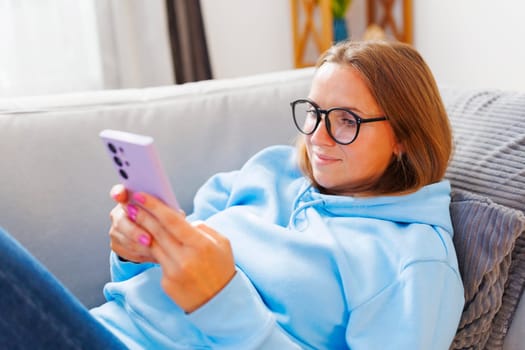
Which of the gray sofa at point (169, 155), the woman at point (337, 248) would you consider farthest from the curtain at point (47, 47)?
the woman at point (337, 248)

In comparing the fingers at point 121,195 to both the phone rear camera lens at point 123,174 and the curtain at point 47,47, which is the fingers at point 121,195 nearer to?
the phone rear camera lens at point 123,174

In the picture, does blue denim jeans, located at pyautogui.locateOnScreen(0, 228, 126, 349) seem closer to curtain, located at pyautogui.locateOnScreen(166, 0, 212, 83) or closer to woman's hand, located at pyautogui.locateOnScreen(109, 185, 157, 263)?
woman's hand, located at pyautogui.locateOnScreen(109, 185, 157, 263)

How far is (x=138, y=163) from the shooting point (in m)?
0.67

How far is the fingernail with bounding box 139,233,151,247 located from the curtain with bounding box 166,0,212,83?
1845 millimetres

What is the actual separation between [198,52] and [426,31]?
112cm

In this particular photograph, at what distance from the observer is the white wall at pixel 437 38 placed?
2.26m

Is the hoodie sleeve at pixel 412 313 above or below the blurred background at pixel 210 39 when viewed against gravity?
below

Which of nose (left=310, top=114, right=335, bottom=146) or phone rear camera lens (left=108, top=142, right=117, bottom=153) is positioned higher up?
phone rear camera lens (left=108, top=142, right=117, bottom=153)

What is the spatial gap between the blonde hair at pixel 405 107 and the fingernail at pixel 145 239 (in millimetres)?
468

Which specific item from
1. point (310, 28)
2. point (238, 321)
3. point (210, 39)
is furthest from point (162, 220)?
point (310, 28)

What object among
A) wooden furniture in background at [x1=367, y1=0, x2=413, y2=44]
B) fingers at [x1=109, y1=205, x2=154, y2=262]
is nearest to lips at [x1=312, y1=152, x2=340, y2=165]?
fingers at [x1=109, y1=205, x2=154, y2=262]

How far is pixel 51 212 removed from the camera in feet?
3.73

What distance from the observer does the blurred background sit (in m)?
2.11

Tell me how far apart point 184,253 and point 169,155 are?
2.01 feet
